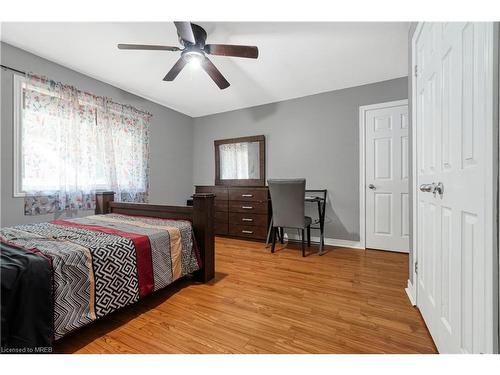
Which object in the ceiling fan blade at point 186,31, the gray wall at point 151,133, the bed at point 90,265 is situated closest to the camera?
the bed at point 90,265

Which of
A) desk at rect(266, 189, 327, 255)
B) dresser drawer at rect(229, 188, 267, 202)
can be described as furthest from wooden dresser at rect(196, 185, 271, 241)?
desk at rect(266, 189, 327, 255)

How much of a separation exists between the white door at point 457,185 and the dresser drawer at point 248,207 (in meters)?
2.17

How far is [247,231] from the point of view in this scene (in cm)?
351

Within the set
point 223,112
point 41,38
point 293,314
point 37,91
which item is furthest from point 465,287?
point 223,112

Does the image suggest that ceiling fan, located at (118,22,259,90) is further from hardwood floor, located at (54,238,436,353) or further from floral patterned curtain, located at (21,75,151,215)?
hardwood floor, located at (54,238,436,353)

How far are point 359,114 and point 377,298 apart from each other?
7.81 ft

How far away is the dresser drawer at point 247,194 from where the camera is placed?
11.2 feet

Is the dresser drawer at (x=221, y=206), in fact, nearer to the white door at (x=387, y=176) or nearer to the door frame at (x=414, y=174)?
the white door at (x=387, y=176)

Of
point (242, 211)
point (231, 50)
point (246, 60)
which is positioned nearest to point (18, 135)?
point (231, 50)

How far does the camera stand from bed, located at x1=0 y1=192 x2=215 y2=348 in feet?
3.27

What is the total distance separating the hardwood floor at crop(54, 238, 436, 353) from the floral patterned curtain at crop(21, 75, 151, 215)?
1.77 m

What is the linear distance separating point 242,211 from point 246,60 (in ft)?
6.84

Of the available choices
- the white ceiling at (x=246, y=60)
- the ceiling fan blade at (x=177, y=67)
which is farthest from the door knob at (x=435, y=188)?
the ceiling fan blade at (x=177, y=67)

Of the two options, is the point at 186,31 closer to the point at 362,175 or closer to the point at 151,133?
the point at 151,133
